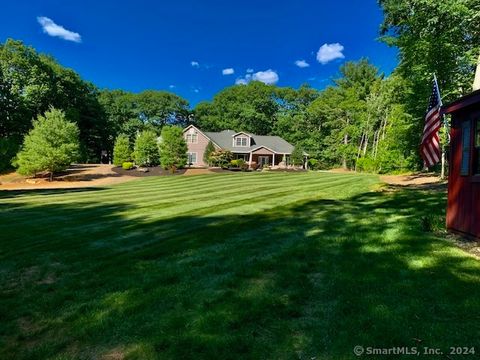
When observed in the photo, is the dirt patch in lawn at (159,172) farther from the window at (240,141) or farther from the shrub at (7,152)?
the window at (240,141)

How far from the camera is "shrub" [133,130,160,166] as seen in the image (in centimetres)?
4269

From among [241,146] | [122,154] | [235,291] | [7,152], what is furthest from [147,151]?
[235,291]

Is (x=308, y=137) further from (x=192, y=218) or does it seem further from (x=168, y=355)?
(x=168, y=355)

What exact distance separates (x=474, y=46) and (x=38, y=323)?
72.8ft

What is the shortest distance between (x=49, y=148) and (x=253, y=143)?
32855 mm

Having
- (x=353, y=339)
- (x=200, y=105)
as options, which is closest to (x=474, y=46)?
(x=353, y=339)

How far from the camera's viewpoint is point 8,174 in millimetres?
37625

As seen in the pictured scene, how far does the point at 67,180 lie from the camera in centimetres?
3353

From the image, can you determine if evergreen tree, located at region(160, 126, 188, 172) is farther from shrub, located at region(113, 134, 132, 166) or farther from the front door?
the front door

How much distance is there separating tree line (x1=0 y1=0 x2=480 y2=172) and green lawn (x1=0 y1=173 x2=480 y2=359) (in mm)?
13208

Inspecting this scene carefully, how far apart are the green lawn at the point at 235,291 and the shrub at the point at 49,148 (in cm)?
2464

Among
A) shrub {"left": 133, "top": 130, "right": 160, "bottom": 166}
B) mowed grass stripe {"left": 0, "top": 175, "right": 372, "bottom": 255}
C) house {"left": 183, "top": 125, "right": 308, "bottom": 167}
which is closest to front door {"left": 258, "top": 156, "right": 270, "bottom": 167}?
house {"left": 183, "top": 125, "right": 308, "bottom": 167}

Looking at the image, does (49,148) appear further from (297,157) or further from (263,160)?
(297,157)

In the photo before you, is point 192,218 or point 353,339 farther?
point 192,218
